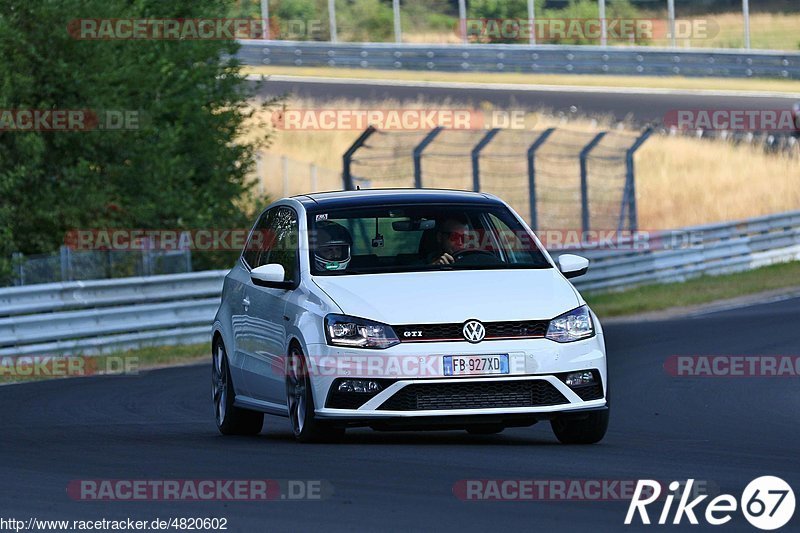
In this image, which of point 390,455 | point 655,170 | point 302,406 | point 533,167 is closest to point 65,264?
point 533,167

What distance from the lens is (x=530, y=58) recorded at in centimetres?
4903

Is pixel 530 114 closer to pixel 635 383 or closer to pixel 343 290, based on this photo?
pixel 635 383

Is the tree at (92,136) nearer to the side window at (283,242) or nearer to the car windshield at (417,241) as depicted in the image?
the side window at (283,242)

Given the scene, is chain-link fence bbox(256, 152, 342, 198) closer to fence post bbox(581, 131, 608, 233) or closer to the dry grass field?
the dry grass field

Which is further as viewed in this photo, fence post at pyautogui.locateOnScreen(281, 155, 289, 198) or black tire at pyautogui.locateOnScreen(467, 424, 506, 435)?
fence post at pyautogui.locateOnScreen(281, 155, 289, 198)

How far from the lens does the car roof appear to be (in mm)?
11180

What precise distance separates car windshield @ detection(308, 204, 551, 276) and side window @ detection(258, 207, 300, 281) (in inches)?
6.6

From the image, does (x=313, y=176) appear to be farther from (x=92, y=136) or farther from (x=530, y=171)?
(x=92, y=136)

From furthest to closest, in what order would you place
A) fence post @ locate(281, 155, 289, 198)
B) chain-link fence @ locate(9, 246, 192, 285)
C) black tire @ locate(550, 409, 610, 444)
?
fence post @ locate(281, 155, 289, 198)
chain-link fence @ locate(9, 246, 192, 285)
black tire @ locate(550, 409, 610, 444)

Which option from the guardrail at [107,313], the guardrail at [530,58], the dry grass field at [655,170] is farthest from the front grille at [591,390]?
the guardrail at [530,58]

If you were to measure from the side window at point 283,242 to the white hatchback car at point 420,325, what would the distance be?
0.02m

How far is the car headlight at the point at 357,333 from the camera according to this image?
9789mm

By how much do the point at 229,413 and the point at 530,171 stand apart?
14.8 metres

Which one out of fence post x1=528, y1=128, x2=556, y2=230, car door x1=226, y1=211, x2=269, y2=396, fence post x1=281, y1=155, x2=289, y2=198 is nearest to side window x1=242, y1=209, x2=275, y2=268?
car door x1=226, y1=211, x2=269, y2=396
